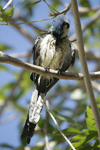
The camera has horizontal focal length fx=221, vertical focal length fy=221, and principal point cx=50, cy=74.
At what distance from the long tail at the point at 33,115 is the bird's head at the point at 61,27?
2.30 feet

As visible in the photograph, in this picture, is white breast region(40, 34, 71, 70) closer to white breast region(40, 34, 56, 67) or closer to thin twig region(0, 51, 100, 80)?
white breast region(40, 34, 56, 67)

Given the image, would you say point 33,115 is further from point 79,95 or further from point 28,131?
point 79,95

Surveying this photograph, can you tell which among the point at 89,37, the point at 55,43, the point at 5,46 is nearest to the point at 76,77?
the point at 55,43

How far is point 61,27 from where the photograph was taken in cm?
249

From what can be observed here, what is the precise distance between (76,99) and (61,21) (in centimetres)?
153

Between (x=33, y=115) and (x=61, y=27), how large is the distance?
1022 mm

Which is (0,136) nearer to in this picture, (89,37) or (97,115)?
(89,37)

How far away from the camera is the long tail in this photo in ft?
7.11

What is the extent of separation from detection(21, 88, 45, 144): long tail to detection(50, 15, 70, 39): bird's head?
70 cm

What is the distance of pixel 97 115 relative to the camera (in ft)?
4.91

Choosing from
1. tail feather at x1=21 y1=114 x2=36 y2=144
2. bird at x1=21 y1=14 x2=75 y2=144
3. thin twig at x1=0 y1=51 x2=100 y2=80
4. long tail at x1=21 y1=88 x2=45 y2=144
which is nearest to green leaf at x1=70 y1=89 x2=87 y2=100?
bird at x1=21 y1=14 x2=75 y2=144

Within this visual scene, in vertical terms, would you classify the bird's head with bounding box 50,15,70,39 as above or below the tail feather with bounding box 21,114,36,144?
above

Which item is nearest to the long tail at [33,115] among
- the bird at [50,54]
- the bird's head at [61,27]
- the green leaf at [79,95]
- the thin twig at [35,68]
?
the bird at [50,54]

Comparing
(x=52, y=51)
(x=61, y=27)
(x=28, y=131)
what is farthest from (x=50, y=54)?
(x=28, y=131)
